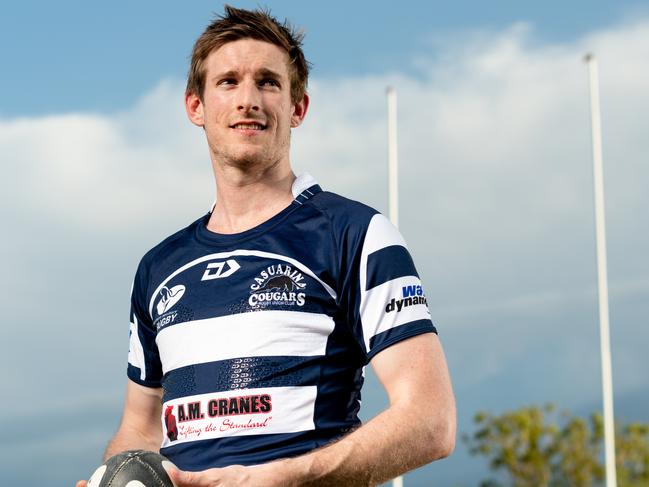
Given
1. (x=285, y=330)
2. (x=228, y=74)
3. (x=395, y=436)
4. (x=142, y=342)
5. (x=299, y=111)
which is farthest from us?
(x=142, y=342)

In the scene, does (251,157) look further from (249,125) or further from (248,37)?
(248,37)

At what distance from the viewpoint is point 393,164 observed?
14.9 m

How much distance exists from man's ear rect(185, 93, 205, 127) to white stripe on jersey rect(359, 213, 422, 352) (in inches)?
42.8

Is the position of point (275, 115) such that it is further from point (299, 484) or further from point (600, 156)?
point (600, 156)

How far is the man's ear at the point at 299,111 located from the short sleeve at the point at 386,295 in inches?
30.0

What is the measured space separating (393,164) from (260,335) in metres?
11.2

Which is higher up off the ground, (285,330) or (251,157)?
(251,157)

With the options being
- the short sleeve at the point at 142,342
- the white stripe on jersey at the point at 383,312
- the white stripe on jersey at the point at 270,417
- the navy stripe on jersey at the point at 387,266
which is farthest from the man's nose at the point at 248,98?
the white stripe on jersey at the point at 270,417

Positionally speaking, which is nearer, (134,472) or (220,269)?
(134,472)

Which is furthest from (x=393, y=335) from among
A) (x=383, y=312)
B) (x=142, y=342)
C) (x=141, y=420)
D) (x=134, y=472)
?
(x=141, y=420)

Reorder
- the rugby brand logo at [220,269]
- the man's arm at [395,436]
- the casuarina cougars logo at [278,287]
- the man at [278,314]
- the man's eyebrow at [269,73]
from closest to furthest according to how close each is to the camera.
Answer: the man's arm at [395,436] → the man at [278,314] → the casuarina cougars logo at [278,287] → the rugby brand logo at [220,269] → the man's eyebrow at [269,73]

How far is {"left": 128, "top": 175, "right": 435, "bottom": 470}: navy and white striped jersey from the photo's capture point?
12.4ft

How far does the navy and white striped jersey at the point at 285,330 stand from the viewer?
3.77 meters

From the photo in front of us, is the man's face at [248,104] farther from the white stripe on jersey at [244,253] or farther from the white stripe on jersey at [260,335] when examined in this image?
the white stripe on jersey at [260,335]
